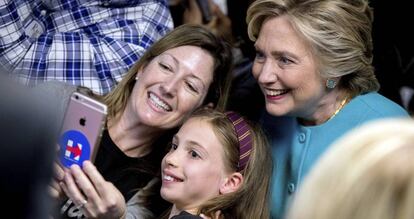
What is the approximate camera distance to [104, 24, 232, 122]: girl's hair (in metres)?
2.42

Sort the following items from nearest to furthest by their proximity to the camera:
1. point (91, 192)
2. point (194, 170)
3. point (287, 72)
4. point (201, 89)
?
1. point (91, 192)
2. point (194, 170)
3. point (287, 72)
4. point (201, 89)

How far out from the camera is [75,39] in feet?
8.00

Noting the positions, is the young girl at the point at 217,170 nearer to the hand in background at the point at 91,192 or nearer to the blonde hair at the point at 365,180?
the hand in background at the point at 91,192

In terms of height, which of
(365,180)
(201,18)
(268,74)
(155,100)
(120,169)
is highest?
(365,180)

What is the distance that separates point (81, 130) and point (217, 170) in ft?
1.30

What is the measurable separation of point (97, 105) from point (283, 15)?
2.07ft

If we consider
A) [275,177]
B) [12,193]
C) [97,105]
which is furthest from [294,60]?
[12,193]

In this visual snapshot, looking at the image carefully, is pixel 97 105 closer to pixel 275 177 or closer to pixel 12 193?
pixel 275 177

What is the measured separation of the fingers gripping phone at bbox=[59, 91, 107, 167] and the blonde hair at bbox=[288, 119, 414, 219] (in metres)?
0.73

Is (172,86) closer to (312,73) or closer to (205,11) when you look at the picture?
(312,73)

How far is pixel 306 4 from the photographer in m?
2.13

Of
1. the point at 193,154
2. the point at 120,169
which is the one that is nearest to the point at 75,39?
the point at 120,169

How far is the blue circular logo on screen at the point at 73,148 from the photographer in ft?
5.99

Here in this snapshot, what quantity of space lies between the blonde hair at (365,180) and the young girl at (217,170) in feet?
2.58
